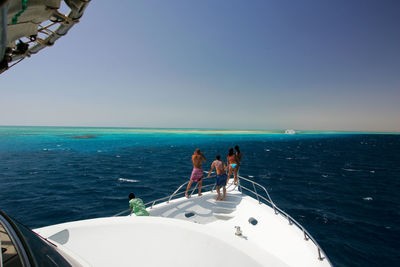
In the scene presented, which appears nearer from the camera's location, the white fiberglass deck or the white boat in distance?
the white boat in distance

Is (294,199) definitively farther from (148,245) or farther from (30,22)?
(30,22)

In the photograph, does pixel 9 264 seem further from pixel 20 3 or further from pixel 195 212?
pixel 195 212

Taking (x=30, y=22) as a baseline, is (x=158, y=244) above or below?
below

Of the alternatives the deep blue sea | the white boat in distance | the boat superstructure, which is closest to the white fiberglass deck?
the white boat in distance

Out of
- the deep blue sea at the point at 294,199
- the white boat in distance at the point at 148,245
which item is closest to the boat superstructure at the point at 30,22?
the white boat in distance at the point at 148,245

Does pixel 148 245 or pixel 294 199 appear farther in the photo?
pixel 294 199

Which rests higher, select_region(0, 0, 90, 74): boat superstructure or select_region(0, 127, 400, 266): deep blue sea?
select_region(0, 0, 90, 74): boat superstructure

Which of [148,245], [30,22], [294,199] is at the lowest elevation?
[294,199]

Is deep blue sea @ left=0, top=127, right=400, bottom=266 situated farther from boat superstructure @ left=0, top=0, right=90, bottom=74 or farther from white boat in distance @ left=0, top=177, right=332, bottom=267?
boat superstructure @ left=0, top=0, right=90, bottom=74

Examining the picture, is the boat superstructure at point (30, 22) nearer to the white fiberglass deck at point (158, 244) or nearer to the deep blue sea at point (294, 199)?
the white fiberglass deck at point (158, 244)

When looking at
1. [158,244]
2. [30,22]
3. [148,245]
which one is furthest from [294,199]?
[30,22]

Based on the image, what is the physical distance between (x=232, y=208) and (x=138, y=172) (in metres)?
18.8

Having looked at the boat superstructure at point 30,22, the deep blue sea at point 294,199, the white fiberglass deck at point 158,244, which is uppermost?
the boat superstructure at point 30,22

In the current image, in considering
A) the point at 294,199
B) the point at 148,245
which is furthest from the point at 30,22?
the point at 294,199
